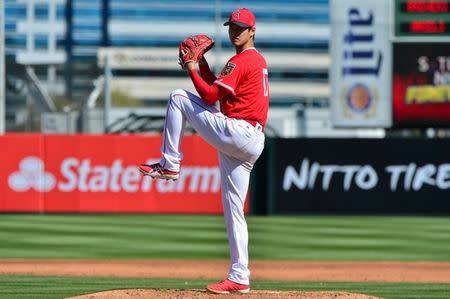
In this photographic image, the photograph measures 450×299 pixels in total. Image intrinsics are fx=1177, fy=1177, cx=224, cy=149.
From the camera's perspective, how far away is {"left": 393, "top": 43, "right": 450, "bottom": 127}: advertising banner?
24.0 meters

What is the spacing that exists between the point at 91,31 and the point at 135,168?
2656 inches

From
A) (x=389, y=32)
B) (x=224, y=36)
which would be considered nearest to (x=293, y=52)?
(x=224, y=36)

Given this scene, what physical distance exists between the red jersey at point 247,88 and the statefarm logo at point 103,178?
13.4 metres

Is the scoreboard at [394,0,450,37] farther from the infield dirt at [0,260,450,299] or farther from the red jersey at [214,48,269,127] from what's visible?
the red jersey at [214,48,269,127]

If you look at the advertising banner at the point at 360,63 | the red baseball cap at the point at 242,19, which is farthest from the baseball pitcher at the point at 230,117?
the advertising banner at the point at 360,63

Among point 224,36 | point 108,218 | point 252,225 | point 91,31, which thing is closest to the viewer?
point 252,225

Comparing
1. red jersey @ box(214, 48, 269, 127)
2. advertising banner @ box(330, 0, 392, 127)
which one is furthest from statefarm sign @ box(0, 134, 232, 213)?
red jersey @ box(214, 48, 269, 127)

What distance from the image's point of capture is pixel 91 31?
87750 millimetres

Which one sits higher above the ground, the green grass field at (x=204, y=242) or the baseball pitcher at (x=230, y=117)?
the baseball pitcher at (x=230, y=117)

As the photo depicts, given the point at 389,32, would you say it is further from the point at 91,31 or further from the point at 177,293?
the point at 91,31

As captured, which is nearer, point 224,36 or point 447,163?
point 447,163

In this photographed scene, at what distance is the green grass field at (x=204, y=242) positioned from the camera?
1044 cm

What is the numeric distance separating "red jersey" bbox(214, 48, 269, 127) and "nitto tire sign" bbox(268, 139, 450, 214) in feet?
43.8

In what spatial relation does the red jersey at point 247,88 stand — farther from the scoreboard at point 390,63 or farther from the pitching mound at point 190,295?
the scoreboard at point 390,63
